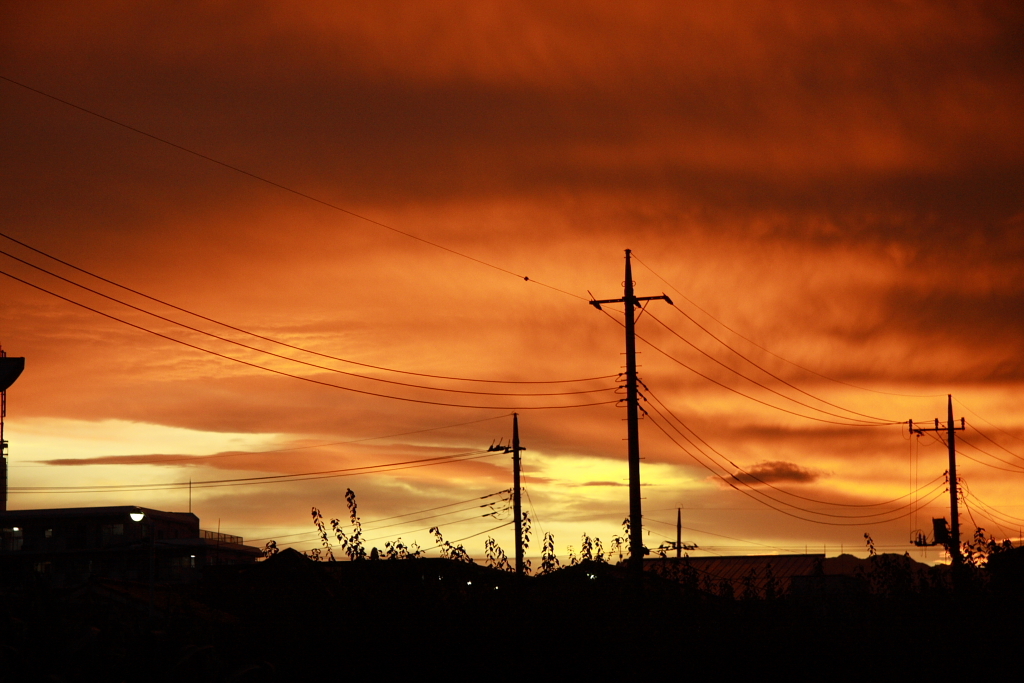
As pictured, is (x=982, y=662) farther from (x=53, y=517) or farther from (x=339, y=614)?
(x=53, y=517)

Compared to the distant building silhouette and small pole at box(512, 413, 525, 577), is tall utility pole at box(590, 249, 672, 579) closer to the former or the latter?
small pole at box(512, 413, 525, 577)

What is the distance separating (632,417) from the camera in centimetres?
2953

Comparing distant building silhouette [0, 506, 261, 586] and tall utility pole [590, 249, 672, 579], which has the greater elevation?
tall utility pole [590, 249, 672, 579]

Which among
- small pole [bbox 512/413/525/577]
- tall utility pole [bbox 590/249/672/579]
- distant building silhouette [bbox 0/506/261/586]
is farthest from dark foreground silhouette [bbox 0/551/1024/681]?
distant building silhouette [bbox 0/506/261/586]

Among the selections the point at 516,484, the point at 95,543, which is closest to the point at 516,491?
the point at 516,484

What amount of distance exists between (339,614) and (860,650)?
8.90 meters

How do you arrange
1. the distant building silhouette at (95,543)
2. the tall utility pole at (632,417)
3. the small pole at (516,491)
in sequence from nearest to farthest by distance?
the tall utility pole at (632,417), the small pole at (516,491), the distant building silhouette at (95,543)

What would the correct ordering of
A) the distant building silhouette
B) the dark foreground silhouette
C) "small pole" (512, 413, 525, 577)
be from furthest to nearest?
the distant building silhouette < "small pole" (512, 413, 525, 577) < the dark foreground silhouette

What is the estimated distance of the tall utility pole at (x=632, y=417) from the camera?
85.6 feet

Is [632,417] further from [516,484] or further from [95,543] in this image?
[95,543]

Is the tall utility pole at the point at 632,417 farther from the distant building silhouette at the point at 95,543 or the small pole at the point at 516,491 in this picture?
the distant building silhouette at the point at 95,543

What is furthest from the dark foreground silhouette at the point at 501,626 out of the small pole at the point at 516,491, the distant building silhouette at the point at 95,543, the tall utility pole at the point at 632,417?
the distant building silhouette at the point at 95,543

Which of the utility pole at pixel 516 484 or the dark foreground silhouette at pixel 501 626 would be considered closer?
the dark foreground silhouette at pixel 501 626

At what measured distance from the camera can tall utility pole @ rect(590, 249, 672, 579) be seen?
85.6 ft
